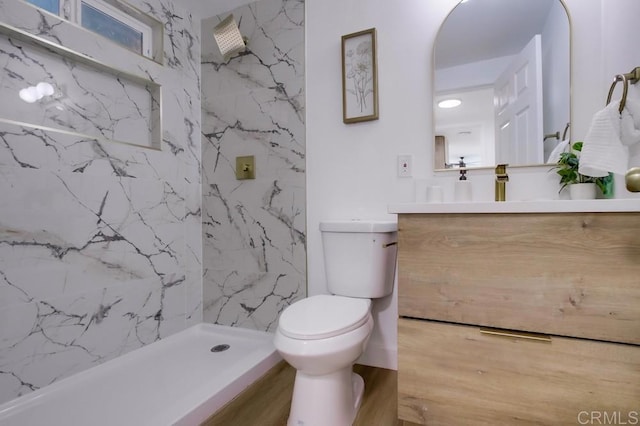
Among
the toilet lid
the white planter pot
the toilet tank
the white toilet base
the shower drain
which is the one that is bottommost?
the shower drain

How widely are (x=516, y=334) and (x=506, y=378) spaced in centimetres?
13

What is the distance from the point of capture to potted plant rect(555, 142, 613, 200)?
1.21 metres

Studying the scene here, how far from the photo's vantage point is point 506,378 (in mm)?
903

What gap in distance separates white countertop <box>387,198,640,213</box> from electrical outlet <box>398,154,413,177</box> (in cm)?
57

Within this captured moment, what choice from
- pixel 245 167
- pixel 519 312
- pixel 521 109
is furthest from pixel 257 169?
pixel 519 312

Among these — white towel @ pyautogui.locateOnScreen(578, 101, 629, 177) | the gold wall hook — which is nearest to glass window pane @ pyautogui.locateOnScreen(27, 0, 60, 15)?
the gold wall hook

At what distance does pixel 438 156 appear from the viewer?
1518 mm

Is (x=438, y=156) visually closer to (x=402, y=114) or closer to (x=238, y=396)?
(x=402, y=114)

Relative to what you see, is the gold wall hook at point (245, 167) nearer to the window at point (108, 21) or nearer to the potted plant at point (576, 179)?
the window at point (108, 21)

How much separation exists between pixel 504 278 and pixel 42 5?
2.08 m

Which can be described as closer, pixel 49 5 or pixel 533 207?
pixel 533 207

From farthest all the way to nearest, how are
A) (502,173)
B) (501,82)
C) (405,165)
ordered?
(405,165) → (501,82) → (502,173)

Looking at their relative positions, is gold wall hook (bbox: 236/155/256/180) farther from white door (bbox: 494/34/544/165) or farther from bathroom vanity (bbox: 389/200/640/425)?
white door (bbox: 494/34/544/165)

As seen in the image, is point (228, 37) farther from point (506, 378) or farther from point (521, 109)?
point (506, 378)
